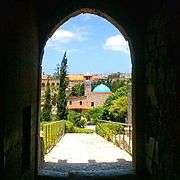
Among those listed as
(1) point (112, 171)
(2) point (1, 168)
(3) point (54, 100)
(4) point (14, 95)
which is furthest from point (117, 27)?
(3) point (54, 100)

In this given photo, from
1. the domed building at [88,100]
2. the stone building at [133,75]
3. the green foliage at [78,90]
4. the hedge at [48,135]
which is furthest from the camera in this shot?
the green foliage at [78,90]

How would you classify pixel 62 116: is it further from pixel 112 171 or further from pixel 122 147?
pixel 112 171

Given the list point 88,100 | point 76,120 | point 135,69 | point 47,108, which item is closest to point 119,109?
point 76,120

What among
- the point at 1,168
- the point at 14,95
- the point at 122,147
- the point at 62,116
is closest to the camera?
the point at 1,168

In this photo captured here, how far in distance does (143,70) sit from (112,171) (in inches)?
79.7

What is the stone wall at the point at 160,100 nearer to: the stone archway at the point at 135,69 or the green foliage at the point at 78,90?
the stone archway at the point at 135,69

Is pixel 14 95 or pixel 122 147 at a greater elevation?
pixel 14 95

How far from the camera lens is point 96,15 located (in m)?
8.61

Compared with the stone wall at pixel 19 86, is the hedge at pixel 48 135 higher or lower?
lower

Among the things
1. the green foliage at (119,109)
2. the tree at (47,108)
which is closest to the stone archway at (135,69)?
the green foliage at (119,109)

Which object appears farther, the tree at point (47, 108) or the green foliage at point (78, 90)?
the green foliage at point (78, 90)

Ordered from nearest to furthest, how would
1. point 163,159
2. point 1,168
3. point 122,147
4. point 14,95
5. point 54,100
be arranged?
1. point 1,168
2. point 14,95
3. point 163,159
4. point 122,147
5. point 54,100

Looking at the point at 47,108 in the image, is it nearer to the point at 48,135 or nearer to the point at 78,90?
the point at 48,135

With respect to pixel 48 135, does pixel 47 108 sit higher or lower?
higher
